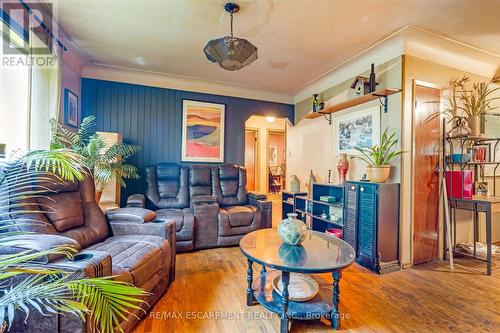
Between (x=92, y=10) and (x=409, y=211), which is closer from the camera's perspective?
(x=92, y=10)

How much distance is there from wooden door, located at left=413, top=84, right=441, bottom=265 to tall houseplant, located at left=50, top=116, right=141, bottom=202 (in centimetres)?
355

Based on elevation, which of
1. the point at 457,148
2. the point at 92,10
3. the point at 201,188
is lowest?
the point at 201,188

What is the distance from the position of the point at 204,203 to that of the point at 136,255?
65.4 inches

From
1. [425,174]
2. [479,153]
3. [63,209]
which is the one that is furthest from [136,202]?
[479,153]

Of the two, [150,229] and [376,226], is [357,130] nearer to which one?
[376,226]

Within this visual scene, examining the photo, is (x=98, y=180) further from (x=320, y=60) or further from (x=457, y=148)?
(x=457, y=148)

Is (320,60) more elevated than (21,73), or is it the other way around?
(320,60)

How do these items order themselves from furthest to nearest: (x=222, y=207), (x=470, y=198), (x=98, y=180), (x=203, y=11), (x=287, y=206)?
(x=287, y=206), (x=222, y=207), (x=98, y=180), (x=470, y=198), (x=203, y=11)

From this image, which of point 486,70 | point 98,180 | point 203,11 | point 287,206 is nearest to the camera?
point 203,11

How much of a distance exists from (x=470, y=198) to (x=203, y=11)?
3.50m

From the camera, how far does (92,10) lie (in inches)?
89.0

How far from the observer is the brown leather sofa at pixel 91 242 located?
3.81ft

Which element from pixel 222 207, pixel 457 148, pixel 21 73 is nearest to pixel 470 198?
pixel 457 148

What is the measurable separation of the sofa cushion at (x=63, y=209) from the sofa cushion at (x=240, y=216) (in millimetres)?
1769
